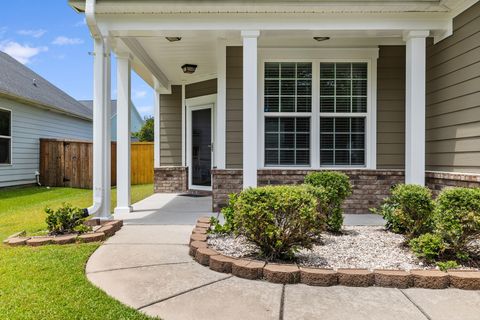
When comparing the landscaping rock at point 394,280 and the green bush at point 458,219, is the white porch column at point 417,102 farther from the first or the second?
the landscaping rock at point 394,280

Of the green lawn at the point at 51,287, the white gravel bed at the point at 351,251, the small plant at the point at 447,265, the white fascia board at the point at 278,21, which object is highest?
the white fascia board at the point at 278,21

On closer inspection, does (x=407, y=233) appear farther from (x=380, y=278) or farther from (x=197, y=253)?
(x=197, y=253)

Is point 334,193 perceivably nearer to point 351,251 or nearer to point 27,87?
point 351,251

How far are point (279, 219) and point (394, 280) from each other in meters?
1.02

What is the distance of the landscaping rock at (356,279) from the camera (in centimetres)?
276

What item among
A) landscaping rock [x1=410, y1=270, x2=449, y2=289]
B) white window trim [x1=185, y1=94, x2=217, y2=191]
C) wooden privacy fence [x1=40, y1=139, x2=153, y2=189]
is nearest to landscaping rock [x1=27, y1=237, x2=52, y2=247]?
landscaping rock [x1=410, y1=270, x2=449, y2=289]

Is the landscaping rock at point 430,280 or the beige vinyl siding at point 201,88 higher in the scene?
the beige vinyl siding at point 201,88

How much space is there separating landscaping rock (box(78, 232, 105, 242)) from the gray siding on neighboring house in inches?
305

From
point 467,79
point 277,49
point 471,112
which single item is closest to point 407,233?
point 471,112

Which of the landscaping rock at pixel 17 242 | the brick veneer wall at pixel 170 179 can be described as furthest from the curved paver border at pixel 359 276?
the brick veneer wall at pixel 170 179

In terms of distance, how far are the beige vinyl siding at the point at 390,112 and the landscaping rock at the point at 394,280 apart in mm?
3455

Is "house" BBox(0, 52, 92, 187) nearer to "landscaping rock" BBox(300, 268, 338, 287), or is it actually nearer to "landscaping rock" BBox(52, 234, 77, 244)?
"landscaping rock" BBox(52, 234, 77, 244)

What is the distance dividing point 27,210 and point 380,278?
623 cm

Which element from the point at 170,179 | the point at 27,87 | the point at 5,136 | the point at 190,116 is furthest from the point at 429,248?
the point at 27,87
